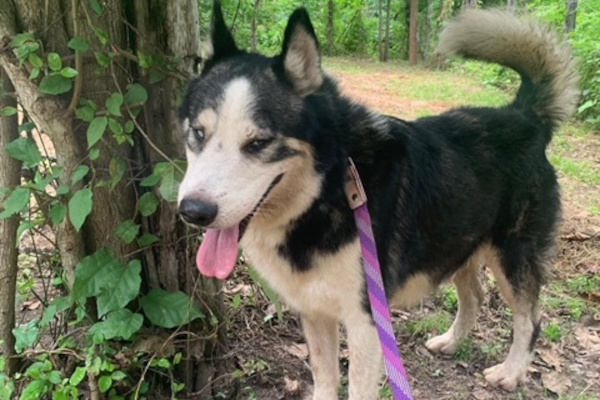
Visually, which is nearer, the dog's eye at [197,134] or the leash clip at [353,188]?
the dog's eye at [197,134]

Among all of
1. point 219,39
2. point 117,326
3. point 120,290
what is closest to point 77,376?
point 117,326

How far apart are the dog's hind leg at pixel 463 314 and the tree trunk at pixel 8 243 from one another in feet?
7.65

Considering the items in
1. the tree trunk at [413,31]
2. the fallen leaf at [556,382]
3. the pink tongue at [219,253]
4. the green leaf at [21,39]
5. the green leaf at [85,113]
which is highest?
the green leaf at [21,39]

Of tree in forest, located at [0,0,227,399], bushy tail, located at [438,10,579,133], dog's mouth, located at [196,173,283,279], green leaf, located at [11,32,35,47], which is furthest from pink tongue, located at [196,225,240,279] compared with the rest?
bushy tail, located at [438,10,579,133]

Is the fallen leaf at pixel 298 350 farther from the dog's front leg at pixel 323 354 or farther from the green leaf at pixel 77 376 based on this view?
the green leaf at pixel 77 376

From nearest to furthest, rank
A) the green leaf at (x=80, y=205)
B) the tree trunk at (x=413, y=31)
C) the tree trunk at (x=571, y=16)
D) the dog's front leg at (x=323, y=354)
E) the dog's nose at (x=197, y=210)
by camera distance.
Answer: the dog's nose at (x=197, y=210) → the green leaf at (x=80, y=205) → the dog's front leg at (x=323, y=354) → the tree trunk at (x=571, y=16) → the tree trunk at (x=413, y=31)

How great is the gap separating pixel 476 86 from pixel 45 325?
1290 centimetres

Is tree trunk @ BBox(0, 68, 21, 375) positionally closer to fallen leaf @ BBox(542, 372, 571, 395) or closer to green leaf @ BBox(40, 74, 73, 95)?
green leaf @ BBox(40, 74, 73, 95)

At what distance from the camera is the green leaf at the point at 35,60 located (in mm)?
2055

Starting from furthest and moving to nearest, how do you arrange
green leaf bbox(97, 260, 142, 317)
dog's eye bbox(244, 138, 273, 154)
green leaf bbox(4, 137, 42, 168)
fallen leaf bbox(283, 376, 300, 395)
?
fallen leaf bbox(283, 376, 300, 395) < green leaf bbox(97, 260, 142, 317) < green leaf bbox(4, 137, 42, 168) < dog's eye bbox(244, 138, 273, 154)

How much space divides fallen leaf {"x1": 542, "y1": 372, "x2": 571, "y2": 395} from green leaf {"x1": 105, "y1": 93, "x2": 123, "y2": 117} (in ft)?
8.99

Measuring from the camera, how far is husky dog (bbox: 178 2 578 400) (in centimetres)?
199

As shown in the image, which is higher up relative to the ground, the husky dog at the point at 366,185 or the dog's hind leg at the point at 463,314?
the husky dog at the point at 366,185

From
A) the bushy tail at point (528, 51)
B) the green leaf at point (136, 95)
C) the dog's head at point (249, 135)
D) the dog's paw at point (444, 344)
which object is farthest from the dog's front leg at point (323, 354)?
the bushy tail at point (528, 51)
